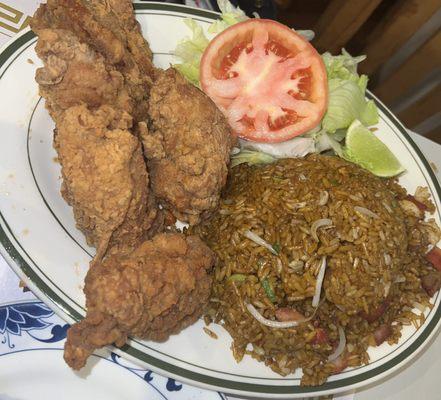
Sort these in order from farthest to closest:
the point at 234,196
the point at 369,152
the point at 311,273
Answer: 1. the point at 369,152
2. the point at 234,196
3. the point at 311,273

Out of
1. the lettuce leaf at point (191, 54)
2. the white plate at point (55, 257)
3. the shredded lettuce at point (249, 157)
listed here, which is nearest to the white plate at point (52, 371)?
the white plate at point (55, 257)

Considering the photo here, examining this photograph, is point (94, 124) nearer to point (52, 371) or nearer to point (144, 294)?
point (144, 294)

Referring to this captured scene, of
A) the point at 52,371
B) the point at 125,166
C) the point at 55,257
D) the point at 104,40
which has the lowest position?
the point at 52,371

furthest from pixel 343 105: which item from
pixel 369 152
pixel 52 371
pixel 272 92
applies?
pixel 52 371

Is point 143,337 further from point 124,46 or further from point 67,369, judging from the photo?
point 124,46

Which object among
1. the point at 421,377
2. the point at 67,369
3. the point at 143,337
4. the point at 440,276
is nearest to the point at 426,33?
the point at 440,276
